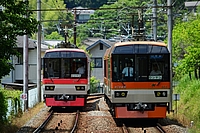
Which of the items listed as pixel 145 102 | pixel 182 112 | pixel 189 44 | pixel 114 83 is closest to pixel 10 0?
pixel 114 83

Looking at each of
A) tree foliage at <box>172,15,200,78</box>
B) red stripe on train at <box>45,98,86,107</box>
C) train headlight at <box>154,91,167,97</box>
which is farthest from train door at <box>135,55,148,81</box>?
tree foliage at <box>172,15,200,78</box>

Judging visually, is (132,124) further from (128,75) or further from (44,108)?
(44,108)

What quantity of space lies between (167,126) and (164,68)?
2.06 m

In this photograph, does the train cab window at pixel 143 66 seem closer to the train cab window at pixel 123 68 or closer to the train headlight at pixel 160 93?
the train cab window at pixel 123 68

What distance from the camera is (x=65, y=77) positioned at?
69.9 feet

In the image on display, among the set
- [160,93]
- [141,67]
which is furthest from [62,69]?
[160,93]

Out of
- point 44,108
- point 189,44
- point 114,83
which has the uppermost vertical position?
point 189,44

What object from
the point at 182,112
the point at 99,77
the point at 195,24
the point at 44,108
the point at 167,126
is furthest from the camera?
the point at 99,77

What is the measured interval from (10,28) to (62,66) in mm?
7037

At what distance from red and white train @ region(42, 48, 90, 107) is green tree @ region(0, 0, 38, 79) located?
647 centimetres

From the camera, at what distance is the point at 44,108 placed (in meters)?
23.9

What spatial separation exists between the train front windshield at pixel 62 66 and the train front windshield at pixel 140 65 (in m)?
5.00

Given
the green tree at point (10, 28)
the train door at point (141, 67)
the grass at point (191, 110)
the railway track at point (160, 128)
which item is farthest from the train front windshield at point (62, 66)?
the green tree at point (10, 28)

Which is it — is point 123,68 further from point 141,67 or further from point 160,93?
point 160,93
